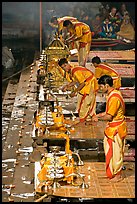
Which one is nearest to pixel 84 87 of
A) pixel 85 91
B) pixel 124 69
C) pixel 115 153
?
pixel 85 91

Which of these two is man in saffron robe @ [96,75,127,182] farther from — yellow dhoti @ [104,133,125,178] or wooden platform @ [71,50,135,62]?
wooden platform @ [71,50,135,62]

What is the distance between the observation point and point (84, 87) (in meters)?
8.62

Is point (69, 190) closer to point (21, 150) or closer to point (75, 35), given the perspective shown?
point (21, 150)

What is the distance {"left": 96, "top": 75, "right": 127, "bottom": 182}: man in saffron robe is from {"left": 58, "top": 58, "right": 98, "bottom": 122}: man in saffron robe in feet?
5.78

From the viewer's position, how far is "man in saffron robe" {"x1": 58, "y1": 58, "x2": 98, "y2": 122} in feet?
28.1

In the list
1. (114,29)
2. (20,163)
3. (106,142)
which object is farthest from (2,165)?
(114,29)

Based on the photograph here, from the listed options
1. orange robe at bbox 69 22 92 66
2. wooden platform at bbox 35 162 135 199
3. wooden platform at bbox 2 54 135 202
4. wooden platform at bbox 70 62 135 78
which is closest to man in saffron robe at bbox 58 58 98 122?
wooden platform at bbox 2 54 135 202

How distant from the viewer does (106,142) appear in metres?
6.88

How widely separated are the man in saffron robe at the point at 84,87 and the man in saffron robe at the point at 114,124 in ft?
5.78

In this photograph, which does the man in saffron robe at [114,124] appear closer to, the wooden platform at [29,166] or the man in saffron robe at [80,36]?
the wooden platform at [29,166]

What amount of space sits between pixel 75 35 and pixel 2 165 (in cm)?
397

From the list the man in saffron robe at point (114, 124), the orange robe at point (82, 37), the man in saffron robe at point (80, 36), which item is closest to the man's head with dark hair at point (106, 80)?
the man in saffron robe at point (114, 124)

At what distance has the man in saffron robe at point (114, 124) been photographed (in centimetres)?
671

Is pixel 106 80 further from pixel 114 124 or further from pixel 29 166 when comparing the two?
pixel 29 166
